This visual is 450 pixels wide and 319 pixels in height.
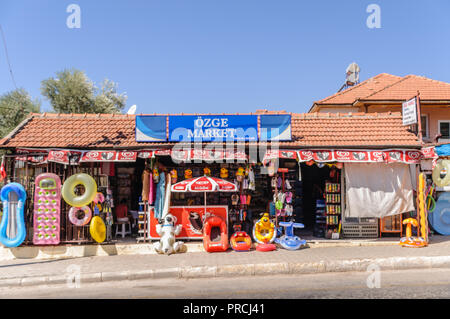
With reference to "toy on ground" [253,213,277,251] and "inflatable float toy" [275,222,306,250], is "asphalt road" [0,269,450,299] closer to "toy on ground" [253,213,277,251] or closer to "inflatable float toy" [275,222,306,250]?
"inflatable float toy" [275,222,306,250]

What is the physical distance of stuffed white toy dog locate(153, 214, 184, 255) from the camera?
10773 millimetres

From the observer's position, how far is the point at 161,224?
11.3 metres

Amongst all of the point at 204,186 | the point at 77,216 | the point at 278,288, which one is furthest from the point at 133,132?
the point at 278,288

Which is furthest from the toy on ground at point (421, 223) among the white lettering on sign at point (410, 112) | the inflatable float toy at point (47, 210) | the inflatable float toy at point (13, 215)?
the inflatable float toy at point (13, 215)

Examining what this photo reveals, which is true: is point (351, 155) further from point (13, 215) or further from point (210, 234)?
point (13, 215)

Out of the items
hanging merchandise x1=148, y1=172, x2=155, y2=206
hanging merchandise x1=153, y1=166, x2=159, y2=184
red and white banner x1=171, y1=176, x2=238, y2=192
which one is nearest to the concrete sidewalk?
hanging merchandise x1=148, y1=172, x2=155, y2=206

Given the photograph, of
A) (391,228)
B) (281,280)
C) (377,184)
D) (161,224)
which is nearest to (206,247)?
(161,224)

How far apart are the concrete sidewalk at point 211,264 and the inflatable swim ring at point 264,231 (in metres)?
0.68

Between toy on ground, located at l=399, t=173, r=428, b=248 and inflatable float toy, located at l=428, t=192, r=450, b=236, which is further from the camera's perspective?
inflatable float toy, located at l=428, t=192, r=450, b=236

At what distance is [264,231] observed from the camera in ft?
37.7

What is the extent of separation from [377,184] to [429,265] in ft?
10.2

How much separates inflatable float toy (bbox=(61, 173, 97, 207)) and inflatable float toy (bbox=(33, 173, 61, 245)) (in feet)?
2.23

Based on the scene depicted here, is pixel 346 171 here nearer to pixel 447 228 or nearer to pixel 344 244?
pixel 344 244

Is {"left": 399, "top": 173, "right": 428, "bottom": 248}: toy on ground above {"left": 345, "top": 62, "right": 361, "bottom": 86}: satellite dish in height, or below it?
below
